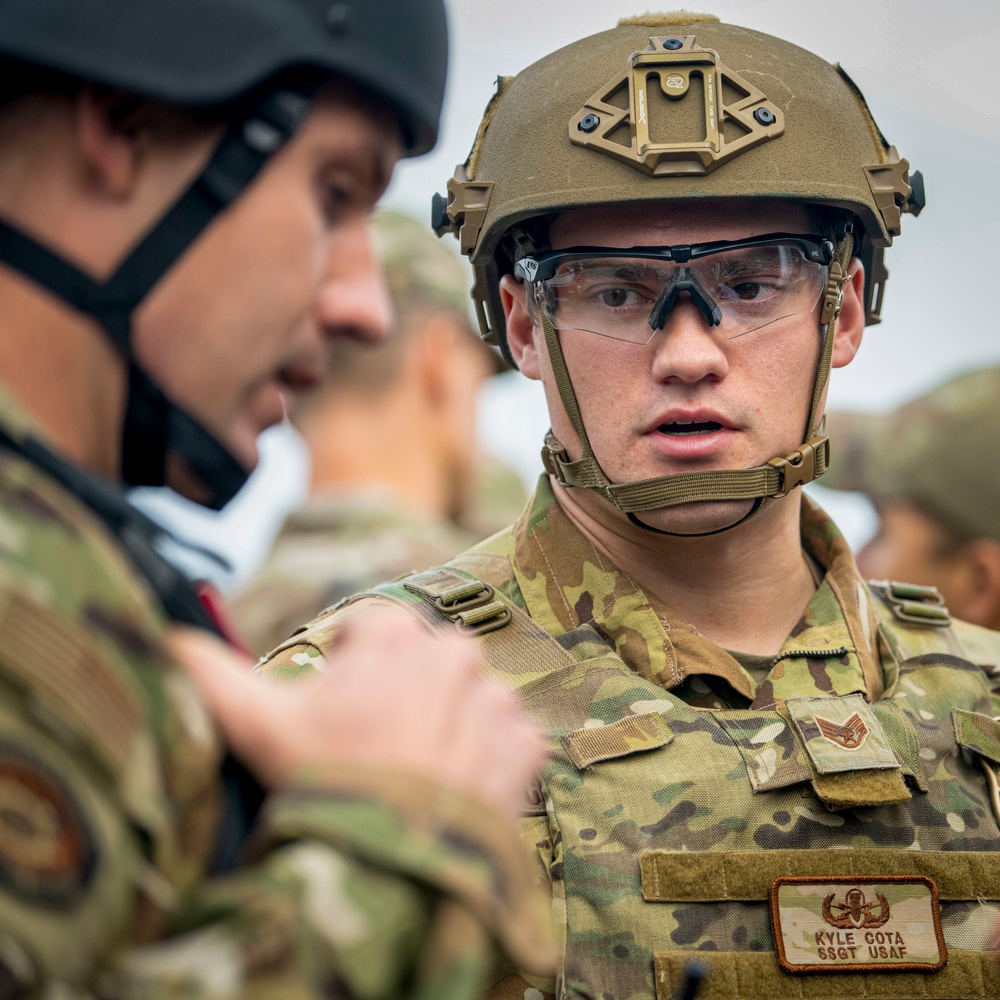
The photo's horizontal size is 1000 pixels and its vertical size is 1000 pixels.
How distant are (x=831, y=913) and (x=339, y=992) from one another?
67.7 inches

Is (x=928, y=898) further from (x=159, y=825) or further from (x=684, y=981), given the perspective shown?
(x=159, y=825)

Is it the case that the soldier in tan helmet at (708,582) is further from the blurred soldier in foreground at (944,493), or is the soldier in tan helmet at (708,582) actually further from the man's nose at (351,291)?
the blurred soldier in foreground at (944,493)

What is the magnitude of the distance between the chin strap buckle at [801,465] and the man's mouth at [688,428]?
17cm

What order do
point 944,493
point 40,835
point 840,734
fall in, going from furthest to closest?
point 944,493 → point 840,734 → point 40,835

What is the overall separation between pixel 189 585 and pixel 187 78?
0.65m

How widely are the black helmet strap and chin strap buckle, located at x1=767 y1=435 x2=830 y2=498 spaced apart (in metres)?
1.76

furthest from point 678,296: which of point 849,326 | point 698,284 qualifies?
point 849,326

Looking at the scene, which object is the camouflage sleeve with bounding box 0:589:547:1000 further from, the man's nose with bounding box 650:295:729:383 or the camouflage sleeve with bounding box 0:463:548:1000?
the man's nose with bounding box 650:295:729:383

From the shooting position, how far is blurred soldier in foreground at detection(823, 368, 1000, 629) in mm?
6453

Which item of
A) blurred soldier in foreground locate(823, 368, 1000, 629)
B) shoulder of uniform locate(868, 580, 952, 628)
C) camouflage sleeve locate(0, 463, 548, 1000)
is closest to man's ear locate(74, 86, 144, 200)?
camouflage sleeve locate(0, 463, 548, 1000)

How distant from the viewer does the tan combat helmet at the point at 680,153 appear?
126 inches

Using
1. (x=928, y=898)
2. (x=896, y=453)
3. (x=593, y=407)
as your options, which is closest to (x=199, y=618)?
(x=593, y=407)

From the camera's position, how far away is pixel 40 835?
4.34ft

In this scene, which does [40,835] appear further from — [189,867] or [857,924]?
[857,924]
